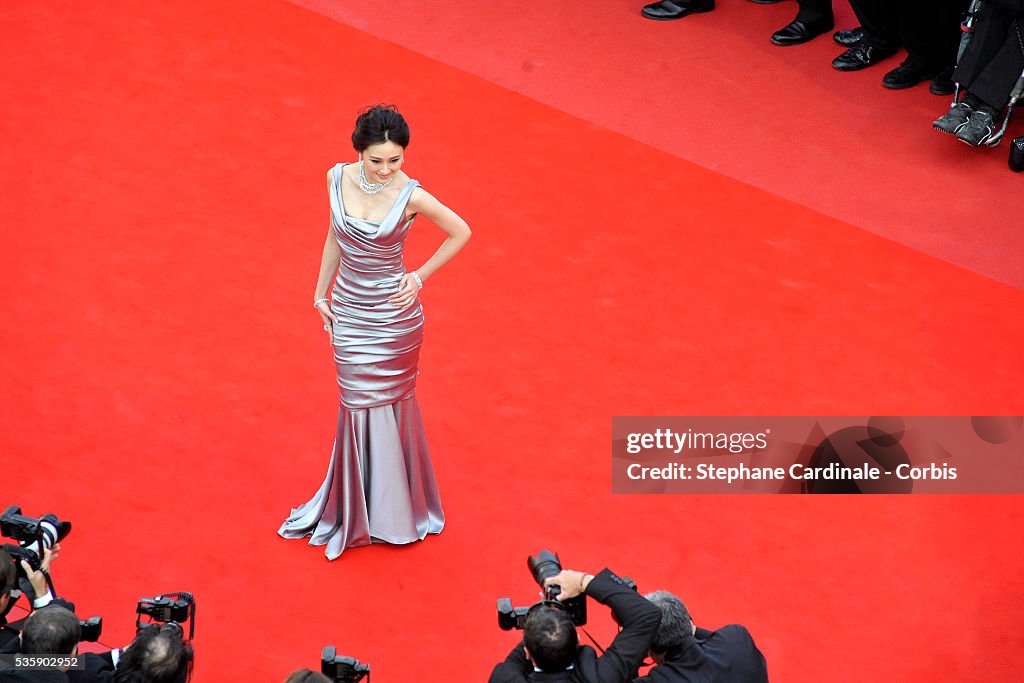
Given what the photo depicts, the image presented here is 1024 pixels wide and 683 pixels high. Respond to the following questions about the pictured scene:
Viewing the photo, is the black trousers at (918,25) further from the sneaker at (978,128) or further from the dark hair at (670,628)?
the dark hair at (670,628)

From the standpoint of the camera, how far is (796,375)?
5.87 m

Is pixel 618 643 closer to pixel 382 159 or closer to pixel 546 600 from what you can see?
pixel 546 600

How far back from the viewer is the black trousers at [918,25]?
25.9 ft

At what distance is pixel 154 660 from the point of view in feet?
10.7

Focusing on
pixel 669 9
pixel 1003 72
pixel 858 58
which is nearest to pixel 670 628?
pixel 1003 72

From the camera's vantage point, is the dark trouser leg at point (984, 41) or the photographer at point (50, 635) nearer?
the photographer at point (50, 635)

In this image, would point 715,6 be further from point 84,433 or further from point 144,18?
point 84,433

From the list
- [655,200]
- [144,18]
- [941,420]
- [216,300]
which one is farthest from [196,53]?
[941,420]

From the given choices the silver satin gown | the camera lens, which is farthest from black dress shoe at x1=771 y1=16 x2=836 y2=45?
the camera lens

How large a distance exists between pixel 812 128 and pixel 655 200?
1.31m

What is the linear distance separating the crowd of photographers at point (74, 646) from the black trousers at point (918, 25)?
615 centimetres

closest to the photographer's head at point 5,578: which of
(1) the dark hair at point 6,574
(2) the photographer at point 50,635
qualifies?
(1) the dark hair at point 6,574

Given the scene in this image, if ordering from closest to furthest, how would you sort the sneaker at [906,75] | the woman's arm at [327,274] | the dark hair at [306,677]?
the dark hair at [306,677], the woman's arm at [327,274], the sneaker at [906,75]

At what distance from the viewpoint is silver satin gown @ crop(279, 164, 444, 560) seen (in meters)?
4.54
